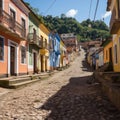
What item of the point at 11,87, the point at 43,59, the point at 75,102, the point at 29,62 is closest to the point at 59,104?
the point at 75,102

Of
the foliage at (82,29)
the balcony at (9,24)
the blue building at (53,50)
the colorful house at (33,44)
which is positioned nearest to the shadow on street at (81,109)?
the balcony at (9,24)

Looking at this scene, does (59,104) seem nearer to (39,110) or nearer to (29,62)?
(39,110)

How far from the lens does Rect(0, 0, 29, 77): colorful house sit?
13719 mm

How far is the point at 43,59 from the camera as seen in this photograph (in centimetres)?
2658

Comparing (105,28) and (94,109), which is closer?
(94,109)

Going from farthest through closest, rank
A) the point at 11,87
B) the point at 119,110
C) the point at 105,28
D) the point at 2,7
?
the point at 105,28
the point at 2,7
the point at 11,87
the point at 119,110

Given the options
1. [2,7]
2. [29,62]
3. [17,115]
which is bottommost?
[17,115]

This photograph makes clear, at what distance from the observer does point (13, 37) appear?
50.9 feet

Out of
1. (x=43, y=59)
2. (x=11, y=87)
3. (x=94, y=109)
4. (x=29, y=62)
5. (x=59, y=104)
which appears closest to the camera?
(x=94, y=109)

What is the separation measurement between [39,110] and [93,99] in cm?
210

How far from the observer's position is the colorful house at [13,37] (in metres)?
13.7

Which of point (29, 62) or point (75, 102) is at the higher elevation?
point (29, 62)

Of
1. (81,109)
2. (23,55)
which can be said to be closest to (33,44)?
(23,55)

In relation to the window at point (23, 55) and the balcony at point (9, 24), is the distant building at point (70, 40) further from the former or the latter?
the balcony at point (9, 24)
